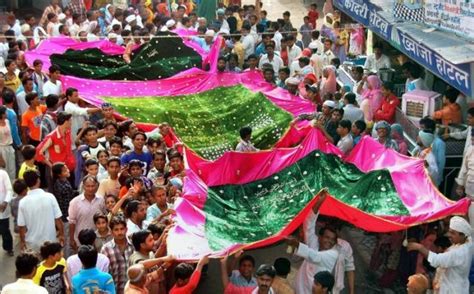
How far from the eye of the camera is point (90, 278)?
725 cm

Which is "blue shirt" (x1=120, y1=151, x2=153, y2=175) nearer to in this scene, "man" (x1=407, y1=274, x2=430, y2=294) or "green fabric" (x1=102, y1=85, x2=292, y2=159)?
"green fabric" (x1=102, y1=85, x2=292, y2=159)

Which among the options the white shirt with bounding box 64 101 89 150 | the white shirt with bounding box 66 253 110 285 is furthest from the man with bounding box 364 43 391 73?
the white shirt with bounding box 66 253 110 285

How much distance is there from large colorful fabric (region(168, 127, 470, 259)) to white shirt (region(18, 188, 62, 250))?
4.26ft

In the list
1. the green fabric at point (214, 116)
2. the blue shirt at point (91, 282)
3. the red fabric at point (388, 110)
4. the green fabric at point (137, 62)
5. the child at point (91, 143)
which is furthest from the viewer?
the green fabric at point (137, 62)

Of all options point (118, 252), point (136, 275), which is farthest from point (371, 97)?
point (136, 275)

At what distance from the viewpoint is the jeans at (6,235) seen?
395 inches

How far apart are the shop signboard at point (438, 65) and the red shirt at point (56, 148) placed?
15.2 feet

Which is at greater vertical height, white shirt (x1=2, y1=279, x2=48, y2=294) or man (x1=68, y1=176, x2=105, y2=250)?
white shirt (x1=2, y1=279, x2=48, y2=294)

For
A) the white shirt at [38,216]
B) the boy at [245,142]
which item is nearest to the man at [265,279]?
the white shirt at [38,216]

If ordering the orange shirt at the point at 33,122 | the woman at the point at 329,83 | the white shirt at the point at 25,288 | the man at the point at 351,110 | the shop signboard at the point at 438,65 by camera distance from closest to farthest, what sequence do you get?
the white shirt at the point at 25,288 → the shop signboard at the point at 438,65 → the orange shirt at the point at 33,122 → the man at the point at 351,110 → the woman at the point at 329,83

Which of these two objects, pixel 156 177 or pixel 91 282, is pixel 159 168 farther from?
pixel 91 282

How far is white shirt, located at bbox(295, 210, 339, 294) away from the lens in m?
8.01

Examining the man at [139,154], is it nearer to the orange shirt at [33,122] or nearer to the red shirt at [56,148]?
the red shirt at [56,148]

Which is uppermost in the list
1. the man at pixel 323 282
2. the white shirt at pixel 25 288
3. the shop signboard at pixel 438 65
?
the shop signboard at pixel 438 65
